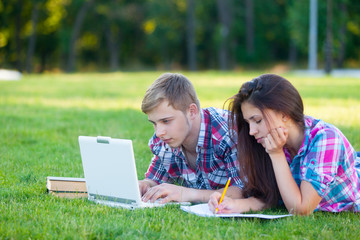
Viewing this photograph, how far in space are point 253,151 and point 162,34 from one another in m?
46.1

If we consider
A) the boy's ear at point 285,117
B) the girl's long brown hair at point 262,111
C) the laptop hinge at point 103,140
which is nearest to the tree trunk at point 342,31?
the girl's long brown hair at point 262,111

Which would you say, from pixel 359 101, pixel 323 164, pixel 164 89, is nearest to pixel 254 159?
pixel 323 164

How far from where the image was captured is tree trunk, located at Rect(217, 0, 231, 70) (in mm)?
44438

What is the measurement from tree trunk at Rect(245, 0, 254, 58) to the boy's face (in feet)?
143

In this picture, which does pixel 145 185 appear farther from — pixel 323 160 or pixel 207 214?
pixel 323 160

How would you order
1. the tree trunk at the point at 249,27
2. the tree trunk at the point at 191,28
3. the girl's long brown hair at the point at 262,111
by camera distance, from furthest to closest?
the tree trunk at the point at 249,27, the tree trunk at the point at 191,28, the girl's long brown hair at the point at 262,111

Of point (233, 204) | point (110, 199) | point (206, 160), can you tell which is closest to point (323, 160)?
point (233, 204)

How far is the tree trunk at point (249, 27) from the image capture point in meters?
45.8

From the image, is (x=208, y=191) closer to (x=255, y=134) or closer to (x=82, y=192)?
(x=255, y=134)

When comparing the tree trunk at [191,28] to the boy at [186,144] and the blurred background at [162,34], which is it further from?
the boy at [186,144]

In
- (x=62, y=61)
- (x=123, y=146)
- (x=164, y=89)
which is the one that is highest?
(x=164, y=89)

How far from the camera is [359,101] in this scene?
436 inches

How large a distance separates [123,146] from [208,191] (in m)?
0.98

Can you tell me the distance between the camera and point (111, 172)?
3.51m
